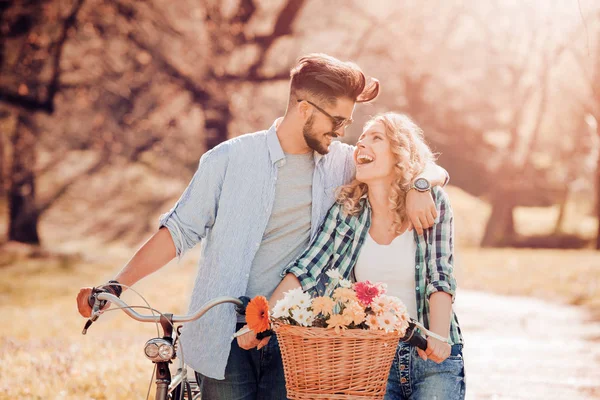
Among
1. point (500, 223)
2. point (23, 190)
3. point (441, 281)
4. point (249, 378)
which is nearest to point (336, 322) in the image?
point (441, 281)

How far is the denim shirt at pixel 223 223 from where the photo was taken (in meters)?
3.96

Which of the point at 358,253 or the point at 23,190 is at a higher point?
the point at 23,190

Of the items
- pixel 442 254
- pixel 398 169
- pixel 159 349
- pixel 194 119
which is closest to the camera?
pixel 159 349

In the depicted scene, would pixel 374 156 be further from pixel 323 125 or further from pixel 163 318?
pixel 163 318

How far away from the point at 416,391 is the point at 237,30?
13.9 meters

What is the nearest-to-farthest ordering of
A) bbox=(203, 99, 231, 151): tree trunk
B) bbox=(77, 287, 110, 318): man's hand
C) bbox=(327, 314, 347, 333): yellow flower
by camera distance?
bbox=(327, 314, 347, 333): yellow flower < bbox=(77, 287, 110, 318): man's hand < bbox=(203, 99, 231, 151): tree trunk

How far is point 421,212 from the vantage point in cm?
388

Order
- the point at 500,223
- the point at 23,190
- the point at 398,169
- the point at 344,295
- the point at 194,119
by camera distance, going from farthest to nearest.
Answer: the point at 500,223, the point at 23,190, the point at 194,119, the point at 398,169, the point at 344,295

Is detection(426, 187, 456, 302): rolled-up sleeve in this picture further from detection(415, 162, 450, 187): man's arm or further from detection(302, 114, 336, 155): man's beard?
detection(302, 114, 336, 155): man's beard

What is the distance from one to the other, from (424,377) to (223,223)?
1212 millimetres

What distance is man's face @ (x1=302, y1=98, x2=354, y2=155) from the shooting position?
13.7ft

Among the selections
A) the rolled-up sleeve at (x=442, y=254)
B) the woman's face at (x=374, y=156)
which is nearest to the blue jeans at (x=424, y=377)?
the rolled-up sleeve at (x=442, y=254)

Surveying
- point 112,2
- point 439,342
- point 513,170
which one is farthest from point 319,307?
point 513,170

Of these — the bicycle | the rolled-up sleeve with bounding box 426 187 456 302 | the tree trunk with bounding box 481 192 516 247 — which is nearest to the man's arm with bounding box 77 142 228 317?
the bicycle
